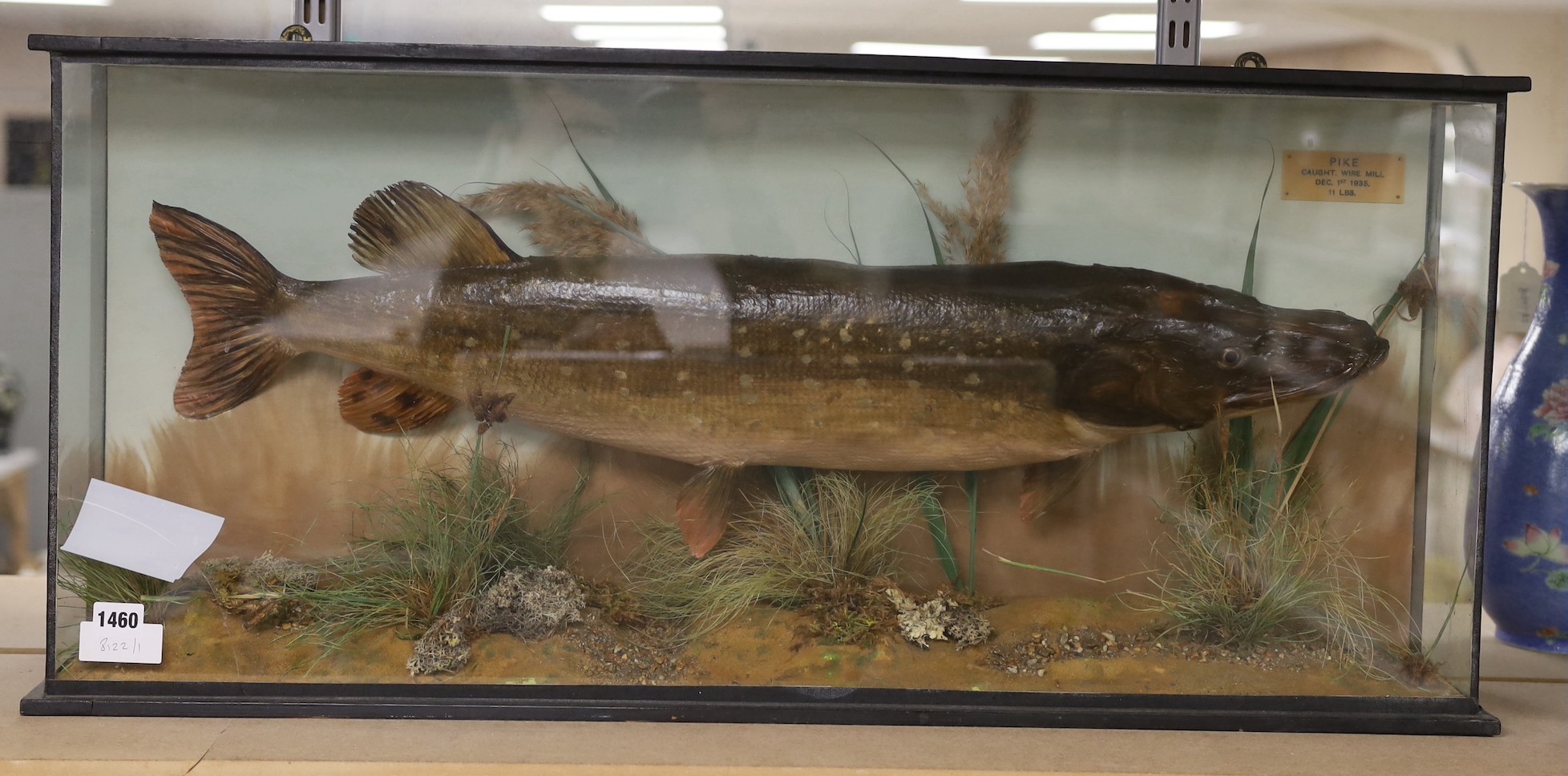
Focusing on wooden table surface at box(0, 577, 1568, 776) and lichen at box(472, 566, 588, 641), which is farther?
lichen at box(472, 566, 588, 641)

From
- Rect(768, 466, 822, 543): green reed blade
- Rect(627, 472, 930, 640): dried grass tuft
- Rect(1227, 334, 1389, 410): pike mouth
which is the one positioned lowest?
Rect(627, 472, 930, 640): dried grass tuft

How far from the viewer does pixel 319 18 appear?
1341 mm

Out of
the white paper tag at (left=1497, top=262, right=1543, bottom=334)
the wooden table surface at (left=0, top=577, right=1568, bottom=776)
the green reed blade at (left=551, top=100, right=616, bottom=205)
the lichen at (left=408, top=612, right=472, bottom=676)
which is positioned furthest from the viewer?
the white paper tag at (left=1497, top=262, right=1543, bottom=334)

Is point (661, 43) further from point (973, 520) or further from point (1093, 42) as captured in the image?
point (973, 520)

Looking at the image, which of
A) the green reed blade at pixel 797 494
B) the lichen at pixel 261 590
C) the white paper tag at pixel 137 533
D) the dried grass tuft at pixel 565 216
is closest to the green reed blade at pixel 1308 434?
the green reed blade at pixel 797 494

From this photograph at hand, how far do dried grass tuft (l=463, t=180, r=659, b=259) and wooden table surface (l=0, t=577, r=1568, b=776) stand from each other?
0.59m

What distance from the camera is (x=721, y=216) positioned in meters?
1.34

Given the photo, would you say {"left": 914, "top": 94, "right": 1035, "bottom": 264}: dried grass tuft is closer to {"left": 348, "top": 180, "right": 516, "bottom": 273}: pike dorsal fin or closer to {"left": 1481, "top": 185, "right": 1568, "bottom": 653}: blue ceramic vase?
{"left": 348, "top": 180, "right": 516, "bottom": 273}: pike dorsal fin

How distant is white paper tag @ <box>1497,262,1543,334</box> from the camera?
59.9 inches

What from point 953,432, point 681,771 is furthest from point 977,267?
point 681,771

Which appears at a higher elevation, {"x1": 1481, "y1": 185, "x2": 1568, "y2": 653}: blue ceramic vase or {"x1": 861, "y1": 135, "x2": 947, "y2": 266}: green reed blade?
{"x1": 861, "y1": 135, "x2": 947, "y2": 266}: green reed blade

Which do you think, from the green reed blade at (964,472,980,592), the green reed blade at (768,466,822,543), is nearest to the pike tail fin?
the green reed blade at (768,466,822,543)

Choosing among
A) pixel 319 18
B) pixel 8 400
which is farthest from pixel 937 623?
pixel 8 400

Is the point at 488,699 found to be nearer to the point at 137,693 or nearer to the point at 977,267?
the point at 137,693
